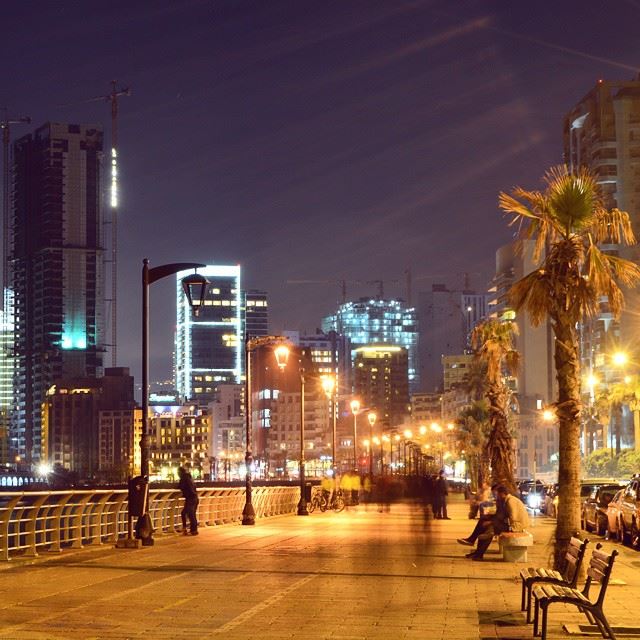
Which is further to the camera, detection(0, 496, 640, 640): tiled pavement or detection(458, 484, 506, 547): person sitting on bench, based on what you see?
detection(458, 484, 506, 547): person sitting on bench

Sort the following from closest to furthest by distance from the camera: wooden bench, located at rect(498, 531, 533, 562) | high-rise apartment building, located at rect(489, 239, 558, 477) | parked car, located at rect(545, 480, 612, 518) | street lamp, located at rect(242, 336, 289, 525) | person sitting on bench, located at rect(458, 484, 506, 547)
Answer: wooden bench, located at rect(498, 531, 533, 562) < person sitting on bench, located at rect(458, 484, 506, 547) < street lamp, located at rect(242, 336, 289, 525) < parked car, located at rect(545, 480, 612, 518) < high-rise apartment building, located at rect(489, 239, 558, 477)

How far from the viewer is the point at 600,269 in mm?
19266

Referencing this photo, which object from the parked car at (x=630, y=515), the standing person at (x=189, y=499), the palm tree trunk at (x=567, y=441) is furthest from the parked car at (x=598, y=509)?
the palm tree trunk at (x=567, y=441)

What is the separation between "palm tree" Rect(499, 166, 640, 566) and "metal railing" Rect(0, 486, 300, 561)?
32.7 feet

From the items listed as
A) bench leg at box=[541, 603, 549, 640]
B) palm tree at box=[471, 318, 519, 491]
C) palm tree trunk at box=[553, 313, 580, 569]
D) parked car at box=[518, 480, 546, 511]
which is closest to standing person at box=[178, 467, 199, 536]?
palm tree trunk at box=[553, 313, 580, 569]

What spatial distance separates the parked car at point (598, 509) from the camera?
35000 millimetres

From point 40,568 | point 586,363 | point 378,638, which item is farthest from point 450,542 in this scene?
point 586,363

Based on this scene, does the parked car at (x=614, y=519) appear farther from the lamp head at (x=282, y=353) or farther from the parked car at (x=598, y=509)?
the lamp head at (x=282, y=353)

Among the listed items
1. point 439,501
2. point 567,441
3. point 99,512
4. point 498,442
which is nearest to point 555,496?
point 498,442

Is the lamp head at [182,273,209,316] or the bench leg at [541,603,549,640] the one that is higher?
the lamp head at [182,273,209,316]

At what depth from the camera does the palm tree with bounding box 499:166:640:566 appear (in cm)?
1911

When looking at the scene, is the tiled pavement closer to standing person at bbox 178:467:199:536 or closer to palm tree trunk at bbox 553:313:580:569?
palm tree trunk at bbox 553:313:580:569

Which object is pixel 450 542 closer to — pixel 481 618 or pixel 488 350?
pixel 481 618

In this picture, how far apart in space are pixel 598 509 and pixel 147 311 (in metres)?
15.9
